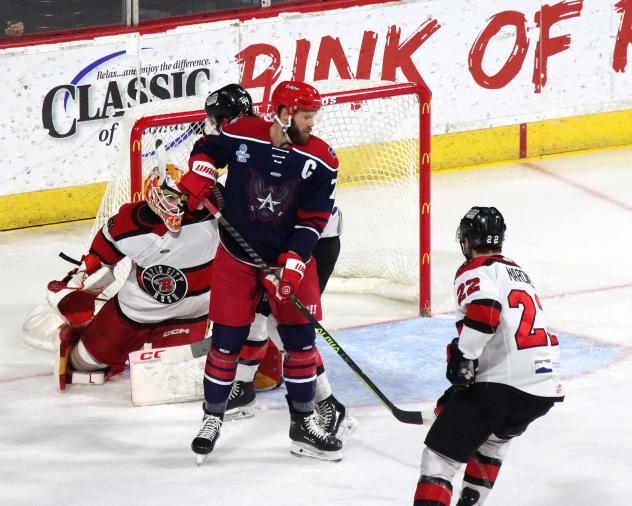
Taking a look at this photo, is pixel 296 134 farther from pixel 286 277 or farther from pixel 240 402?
pixel 240 402

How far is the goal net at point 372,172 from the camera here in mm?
5680

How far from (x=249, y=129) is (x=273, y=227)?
0.99 ft

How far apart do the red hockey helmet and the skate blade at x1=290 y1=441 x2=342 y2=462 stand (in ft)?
3.45

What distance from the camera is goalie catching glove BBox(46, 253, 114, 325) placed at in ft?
16.6

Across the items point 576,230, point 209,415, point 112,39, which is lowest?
point 576,230

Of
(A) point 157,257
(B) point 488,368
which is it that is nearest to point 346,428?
(A) point 157,257

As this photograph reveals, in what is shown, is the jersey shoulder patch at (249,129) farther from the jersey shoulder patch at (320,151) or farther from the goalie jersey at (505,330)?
the goalie jersey at (505,330)

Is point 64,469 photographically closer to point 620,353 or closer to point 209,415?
point 209,415

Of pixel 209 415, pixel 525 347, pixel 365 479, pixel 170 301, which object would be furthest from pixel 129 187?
pixel 525 347

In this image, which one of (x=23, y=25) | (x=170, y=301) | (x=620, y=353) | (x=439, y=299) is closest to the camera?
(x=170, y=301)

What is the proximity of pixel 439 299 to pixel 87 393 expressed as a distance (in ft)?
5.65

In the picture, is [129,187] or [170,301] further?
[129,187]

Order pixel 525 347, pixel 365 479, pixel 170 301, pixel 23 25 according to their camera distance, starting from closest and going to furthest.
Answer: pixel 525 347
pixel 365 479
pixel 170 301
pixel 23 25

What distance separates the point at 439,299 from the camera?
624 centimetres
